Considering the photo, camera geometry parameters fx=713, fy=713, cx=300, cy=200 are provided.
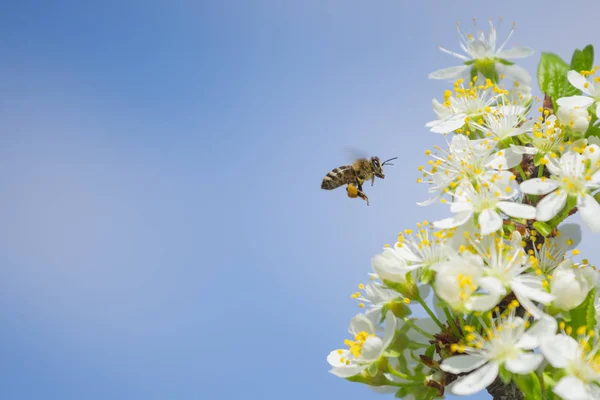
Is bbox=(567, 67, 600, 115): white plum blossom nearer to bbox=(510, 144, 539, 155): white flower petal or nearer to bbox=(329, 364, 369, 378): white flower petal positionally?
bbox=(510, 144, 539, 155): white flower petal

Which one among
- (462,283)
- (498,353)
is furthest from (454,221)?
(498,353)

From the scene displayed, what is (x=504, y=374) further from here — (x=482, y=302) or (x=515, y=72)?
(x=515, y=72)

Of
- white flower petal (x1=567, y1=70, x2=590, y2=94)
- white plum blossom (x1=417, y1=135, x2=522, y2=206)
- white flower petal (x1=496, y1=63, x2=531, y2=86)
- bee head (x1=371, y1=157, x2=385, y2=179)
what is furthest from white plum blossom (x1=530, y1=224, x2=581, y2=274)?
bee head (x1=371, y1=157, x2=385, y2=179)

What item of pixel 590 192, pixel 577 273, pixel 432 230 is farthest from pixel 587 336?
pixel 432 230

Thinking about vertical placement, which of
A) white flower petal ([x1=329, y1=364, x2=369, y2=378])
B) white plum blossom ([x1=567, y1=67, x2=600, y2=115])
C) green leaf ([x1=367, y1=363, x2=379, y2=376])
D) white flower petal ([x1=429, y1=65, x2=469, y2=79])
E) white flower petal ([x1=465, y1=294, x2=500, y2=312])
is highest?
white flower petal ([x1=429, y1=65, x2=469, y2=79])

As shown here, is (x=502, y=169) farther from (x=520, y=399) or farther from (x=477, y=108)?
(x=520, y=399)

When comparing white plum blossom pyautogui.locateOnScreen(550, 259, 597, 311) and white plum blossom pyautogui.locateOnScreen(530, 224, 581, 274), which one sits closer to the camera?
white plum blossom pyautogui.locateOnScreen(550, 259, 597, 311)
